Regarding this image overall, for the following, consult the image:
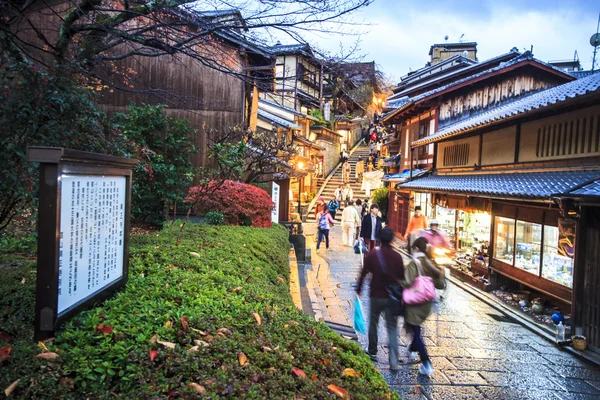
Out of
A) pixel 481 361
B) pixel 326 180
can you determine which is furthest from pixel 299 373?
pixel 326 180

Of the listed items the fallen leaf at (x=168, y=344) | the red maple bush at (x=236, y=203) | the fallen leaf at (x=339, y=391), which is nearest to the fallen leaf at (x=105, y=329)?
the fallen leaf at (x=168, y=344)

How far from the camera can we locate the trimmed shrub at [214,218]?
11.9 meters

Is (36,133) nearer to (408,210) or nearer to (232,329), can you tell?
(232,329)

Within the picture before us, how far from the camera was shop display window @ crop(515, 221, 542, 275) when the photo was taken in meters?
10.9

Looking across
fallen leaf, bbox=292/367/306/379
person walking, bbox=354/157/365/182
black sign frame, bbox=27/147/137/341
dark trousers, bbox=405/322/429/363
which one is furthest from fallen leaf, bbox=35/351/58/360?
person walking, bbox=354/157/365/182

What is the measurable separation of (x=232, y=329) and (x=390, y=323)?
3.58 metres

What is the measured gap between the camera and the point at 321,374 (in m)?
3.25

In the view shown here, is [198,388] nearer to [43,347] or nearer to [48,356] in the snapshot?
[48,356]

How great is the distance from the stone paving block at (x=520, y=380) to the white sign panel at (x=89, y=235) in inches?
221

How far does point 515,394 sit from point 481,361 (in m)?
1.26

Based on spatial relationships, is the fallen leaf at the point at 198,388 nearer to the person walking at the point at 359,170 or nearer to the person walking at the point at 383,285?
the person walking at the point at 383,285

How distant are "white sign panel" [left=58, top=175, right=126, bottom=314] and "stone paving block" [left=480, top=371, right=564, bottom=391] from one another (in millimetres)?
5623

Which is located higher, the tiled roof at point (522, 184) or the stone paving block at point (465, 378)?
the tiled roof at point (522, 184)

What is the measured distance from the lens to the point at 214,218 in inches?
467
